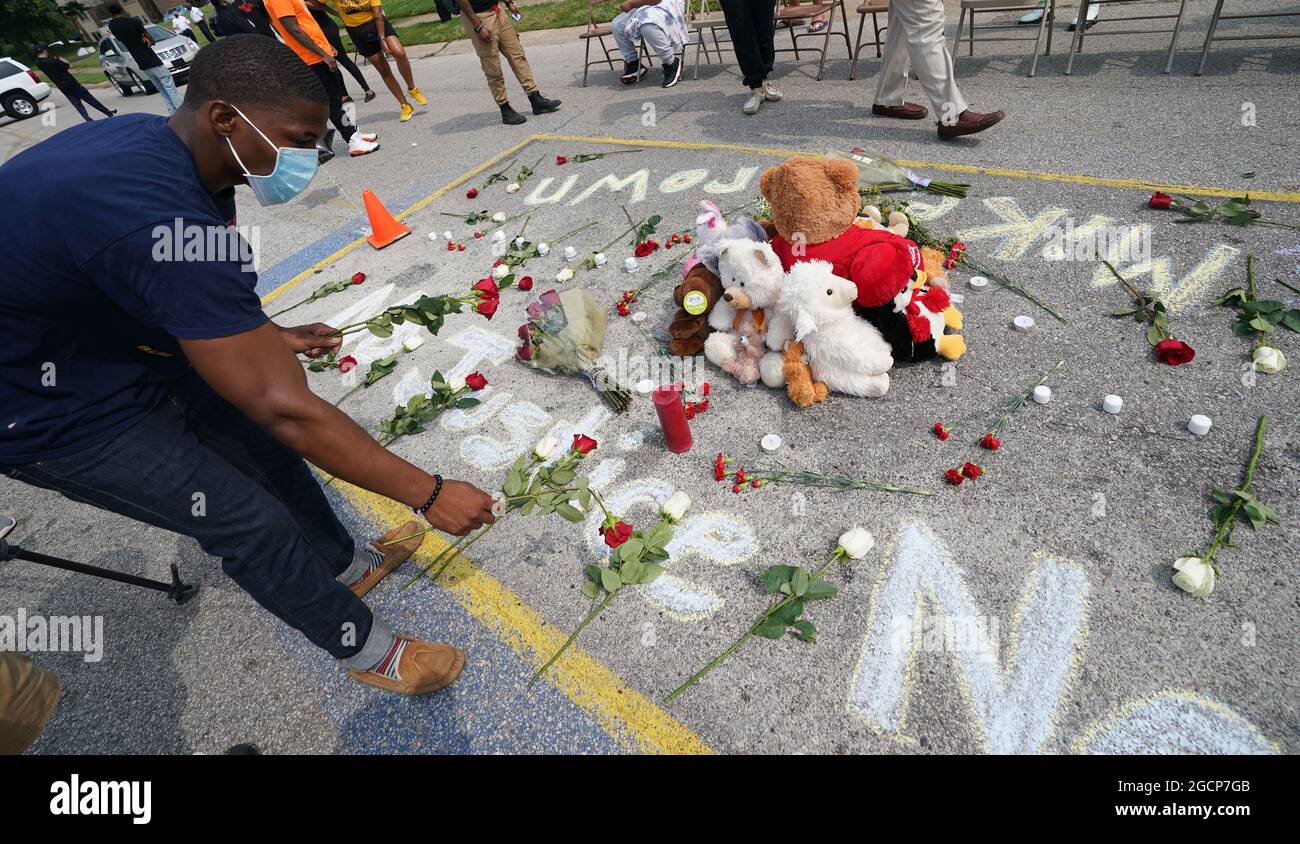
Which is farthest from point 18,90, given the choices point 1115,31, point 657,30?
point 1115,31

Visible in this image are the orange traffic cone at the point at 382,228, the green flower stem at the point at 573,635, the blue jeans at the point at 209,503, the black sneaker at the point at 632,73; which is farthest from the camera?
the black sneaker at the point at 632,73

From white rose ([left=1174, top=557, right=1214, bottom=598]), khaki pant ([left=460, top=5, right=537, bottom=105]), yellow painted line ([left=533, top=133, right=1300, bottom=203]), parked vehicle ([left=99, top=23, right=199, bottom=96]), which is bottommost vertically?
white rose ([left=1174, top=557, right=1214, bottom=598])

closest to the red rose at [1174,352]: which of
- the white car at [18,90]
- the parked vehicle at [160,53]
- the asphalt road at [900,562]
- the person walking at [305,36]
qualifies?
the asphalt road at [900,562]

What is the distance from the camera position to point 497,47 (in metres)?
7.02

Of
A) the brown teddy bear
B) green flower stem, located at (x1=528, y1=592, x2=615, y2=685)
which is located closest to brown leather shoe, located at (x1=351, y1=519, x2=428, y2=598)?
green flower stem, located at (x1=528, y1=592, x2=615, y2=685)

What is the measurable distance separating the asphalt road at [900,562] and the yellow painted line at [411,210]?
1777mm

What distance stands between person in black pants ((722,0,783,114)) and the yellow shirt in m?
4.79

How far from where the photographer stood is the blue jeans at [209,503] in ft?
6.01

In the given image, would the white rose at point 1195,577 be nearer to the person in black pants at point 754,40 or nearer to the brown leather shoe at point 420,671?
the brown leather shoe at point 420,671

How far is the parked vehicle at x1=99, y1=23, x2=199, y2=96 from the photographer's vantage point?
53.4 feet

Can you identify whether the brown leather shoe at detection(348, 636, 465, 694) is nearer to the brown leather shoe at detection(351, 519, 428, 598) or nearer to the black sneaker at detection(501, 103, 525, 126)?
the brown leather shoe at detection(351, 519, 428, 598)

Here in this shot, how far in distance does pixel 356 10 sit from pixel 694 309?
24.8 ft
